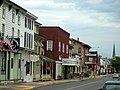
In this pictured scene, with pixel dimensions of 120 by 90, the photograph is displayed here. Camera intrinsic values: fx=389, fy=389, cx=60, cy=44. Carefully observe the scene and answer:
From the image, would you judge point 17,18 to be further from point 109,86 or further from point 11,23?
point 109,86

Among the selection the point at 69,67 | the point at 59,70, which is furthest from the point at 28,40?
the point at 69,67

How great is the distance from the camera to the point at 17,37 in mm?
49562

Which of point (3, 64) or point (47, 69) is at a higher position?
point (3, 64)

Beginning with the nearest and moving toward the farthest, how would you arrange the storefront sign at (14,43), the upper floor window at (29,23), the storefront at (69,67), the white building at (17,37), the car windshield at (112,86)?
the car windshield at (112,86), the storefront sign at (14,43), the white building at (17,37), the upper floor window at (29,23), the storefront at (69,67)

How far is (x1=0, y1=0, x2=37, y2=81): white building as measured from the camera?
151 feet

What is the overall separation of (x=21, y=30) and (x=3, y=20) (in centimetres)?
729

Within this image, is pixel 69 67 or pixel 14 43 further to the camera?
pixel 69 67

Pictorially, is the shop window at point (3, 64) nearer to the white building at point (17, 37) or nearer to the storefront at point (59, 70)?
the white building at point (17, 37)

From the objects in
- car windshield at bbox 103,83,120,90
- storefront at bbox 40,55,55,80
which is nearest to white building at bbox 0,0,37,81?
storefront at bbox 40,55,55,80

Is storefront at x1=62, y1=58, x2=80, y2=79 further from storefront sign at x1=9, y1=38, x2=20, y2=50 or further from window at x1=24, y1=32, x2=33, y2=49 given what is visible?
storefront sign at x1=9, y1=38, x2=20, y2=50

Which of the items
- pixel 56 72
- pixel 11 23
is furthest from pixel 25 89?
pixel 56 72

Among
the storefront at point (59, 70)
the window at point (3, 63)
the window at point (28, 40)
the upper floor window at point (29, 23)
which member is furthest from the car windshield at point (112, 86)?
the storefront at point (59, 70)

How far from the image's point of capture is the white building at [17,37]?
4594 centimetres

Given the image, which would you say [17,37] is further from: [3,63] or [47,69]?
[47,69]
